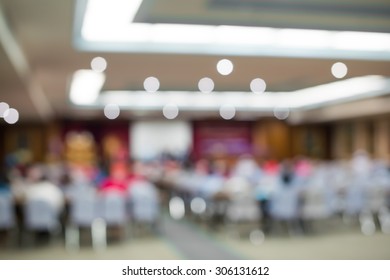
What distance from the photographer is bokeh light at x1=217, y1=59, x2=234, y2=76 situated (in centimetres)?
822

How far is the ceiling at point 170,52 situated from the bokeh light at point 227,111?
4522mm

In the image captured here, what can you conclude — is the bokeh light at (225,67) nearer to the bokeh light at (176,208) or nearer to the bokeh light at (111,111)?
the bokeh light at (176,208)

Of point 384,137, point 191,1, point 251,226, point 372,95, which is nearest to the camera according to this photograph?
point 191,1

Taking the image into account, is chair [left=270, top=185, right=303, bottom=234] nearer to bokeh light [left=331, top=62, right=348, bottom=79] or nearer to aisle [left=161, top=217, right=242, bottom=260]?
aisle [left=161, top=217, right=242, bottom=260]

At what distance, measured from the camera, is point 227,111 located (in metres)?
18.5

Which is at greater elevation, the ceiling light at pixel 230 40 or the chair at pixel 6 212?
the ceiling light at pixel 230 40

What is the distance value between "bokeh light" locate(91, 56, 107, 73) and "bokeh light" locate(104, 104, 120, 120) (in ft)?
22.6

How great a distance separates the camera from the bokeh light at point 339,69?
338 inches

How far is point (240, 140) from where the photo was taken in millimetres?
21516

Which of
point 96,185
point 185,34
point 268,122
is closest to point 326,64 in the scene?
point 185,34

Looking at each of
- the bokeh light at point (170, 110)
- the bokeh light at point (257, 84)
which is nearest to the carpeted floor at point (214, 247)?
the bokeh light at point (257, 84)

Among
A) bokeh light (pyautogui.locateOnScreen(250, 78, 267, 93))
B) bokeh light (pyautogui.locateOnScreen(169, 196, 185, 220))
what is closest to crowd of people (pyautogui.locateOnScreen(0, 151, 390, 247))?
bokeh light (pyautogui.locateOnScreen(169, 196, 185, 220))

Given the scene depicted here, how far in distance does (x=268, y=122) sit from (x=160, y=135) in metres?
4.53

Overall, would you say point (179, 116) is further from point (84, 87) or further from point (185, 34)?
point (185, 34)
